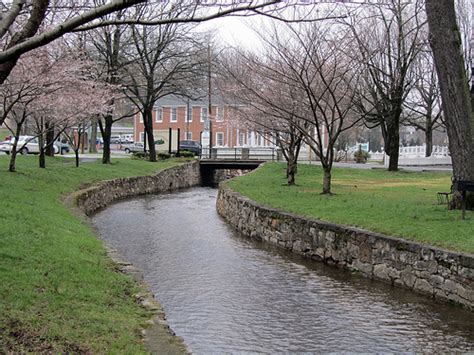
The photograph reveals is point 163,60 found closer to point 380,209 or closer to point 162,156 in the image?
point 162,156

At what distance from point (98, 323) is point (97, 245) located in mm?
4396

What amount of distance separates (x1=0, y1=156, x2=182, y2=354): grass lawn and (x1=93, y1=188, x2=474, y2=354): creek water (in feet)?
3.15

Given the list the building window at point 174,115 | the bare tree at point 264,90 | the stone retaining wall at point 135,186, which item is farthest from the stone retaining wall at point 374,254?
the building window at point 174,115

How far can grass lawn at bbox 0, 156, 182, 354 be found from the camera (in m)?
4.89

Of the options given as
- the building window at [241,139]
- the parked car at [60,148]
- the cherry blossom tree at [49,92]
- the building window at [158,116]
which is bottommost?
→ the parked car at [60,148]

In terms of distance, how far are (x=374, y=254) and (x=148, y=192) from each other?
745 inches

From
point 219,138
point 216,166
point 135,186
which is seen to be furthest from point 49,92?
point 219,138

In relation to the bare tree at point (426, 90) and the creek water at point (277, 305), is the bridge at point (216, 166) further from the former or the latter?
the creek water at point (277, 305)

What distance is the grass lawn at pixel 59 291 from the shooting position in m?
4.89

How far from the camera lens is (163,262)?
35.7ft

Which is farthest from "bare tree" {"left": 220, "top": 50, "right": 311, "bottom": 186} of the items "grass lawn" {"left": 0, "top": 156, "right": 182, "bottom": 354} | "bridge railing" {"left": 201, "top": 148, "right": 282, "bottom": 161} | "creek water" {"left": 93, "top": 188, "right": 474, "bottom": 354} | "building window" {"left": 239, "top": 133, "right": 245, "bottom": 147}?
"building window" {"left": 239, "top": 133, "right": 245, "bottom": 147}

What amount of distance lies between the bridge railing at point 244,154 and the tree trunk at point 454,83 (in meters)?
27.2

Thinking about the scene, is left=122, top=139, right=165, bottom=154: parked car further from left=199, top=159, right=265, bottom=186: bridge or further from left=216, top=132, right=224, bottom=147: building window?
left=199, top=159, right=265, bottom=186: bridge

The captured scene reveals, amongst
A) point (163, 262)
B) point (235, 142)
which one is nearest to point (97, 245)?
point (163, 262)
